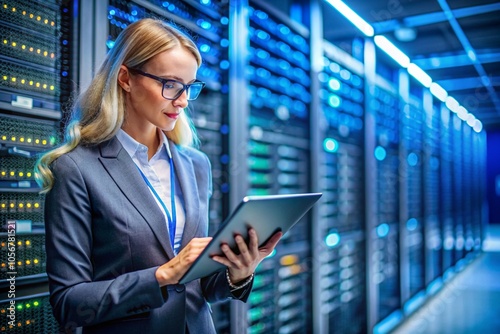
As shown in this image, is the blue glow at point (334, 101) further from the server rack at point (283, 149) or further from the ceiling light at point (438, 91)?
the ceiling light at point (438, 91)

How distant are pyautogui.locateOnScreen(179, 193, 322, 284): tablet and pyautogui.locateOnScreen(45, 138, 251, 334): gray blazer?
0.39ft

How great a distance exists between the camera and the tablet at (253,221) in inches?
32.4

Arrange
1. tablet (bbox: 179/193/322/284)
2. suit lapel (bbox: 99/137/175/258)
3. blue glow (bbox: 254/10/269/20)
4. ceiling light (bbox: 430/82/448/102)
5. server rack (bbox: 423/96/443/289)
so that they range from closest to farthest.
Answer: tablet (bbox: 179/193/322/284) → suit lapel (bbox: 99/137/175/258) → blue glow (bbox: 254/10/269/20) → server rack (bbox: 423/96/443/289) → ceiling light (bbox: 430/82/448/102)

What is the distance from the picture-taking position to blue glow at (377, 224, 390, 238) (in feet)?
13.6

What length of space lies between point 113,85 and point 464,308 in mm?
4808

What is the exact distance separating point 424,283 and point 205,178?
16.0 ft

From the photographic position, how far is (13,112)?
1.16 m

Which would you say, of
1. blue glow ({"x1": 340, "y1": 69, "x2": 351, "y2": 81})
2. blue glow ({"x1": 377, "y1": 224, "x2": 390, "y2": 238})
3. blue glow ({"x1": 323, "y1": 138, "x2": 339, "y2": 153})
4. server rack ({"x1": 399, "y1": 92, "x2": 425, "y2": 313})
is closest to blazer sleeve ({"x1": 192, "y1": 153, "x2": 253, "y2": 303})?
blue glow ({"x1": 323, "y1": 138, "x2": 339, "y2": 153})

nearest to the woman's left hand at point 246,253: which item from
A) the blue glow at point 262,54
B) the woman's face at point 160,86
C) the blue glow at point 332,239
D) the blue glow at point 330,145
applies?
the woman's face at point 160,86

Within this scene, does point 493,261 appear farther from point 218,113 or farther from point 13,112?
point 13,112

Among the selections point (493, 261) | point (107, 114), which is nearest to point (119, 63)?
point (107, 114)

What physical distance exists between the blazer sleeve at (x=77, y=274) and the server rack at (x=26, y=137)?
270mm

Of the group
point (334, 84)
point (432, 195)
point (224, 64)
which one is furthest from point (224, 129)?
point (432, 195)

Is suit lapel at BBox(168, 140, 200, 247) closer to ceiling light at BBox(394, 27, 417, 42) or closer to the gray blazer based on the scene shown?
the gray blazer
